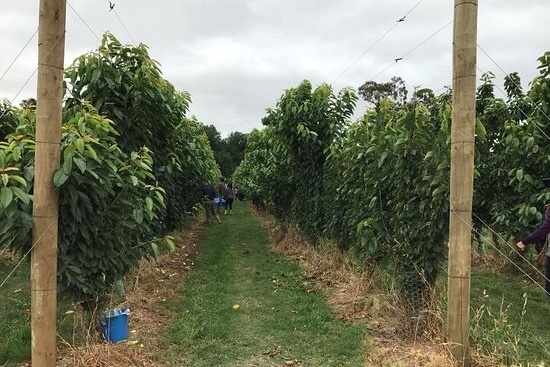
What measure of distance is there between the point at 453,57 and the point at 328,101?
20.6 feet

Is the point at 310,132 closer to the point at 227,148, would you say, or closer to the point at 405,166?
the point at 405,166

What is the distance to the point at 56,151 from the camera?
3.85 m

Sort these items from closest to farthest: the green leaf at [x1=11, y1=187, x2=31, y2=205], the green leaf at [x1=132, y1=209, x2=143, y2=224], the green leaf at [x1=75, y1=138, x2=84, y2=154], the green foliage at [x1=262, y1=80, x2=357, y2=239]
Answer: the green leaf at [x1=11, y1=187, x2=31, y2=205], the green leaf at [x1=75, y1=138, x2=84, y2=154], the green leaf at [x1=132, y1=209, x2=143, y2=224], the green foliage at [x1=262, y1=80, x2=357, y2=239]

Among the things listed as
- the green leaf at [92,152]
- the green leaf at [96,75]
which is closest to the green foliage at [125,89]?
the green leaf at [96,75]

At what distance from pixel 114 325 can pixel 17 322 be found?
1544mm

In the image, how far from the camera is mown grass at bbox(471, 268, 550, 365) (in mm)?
4445

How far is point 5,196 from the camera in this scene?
3686 millimetres

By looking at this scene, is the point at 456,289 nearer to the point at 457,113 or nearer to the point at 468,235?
the point at 468,235

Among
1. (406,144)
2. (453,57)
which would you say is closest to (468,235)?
(453,57)

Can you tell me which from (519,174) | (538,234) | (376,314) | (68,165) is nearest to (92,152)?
(68,165)

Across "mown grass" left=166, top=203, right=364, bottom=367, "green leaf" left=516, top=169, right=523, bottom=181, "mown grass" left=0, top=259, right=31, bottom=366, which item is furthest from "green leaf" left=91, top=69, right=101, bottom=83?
"green leaf" left=516, top=169, right=523, bottom=181

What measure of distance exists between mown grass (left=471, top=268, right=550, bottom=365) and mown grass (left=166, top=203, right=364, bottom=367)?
1.19 m

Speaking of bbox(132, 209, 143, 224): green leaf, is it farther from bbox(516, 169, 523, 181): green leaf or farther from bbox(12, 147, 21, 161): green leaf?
bbox(516, 169, 523, 181): green leaf

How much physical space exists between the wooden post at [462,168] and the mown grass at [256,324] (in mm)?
1133
